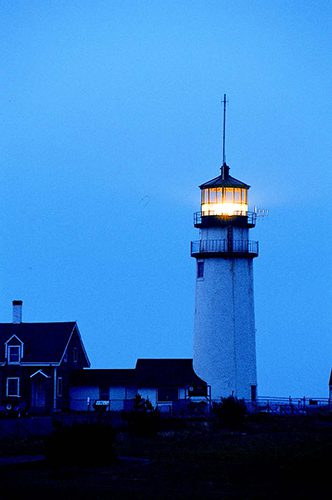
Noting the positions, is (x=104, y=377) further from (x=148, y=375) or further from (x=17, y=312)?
(x=17, y=312)

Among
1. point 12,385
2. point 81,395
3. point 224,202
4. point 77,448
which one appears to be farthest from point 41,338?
point 77,448

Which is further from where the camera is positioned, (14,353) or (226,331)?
(14,353)

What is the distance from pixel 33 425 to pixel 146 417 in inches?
201

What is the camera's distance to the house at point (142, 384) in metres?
67.9

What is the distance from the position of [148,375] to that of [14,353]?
727cm

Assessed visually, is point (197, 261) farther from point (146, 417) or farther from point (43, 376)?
point (146, 417)

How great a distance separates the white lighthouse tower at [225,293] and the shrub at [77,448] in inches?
1306

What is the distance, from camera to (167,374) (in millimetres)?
68750

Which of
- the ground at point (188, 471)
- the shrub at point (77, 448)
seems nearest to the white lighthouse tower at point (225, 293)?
the ground at point (188, 471)

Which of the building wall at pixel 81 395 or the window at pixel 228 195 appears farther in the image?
the building wall at pixel 81 395

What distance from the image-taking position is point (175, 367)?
6906cm

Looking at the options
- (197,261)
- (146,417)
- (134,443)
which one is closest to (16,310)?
(197,261)

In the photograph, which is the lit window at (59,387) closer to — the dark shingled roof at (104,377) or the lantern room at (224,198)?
the dark shingled roof at (104,377)

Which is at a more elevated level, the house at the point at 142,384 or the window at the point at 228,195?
the window at the point at 228,195
